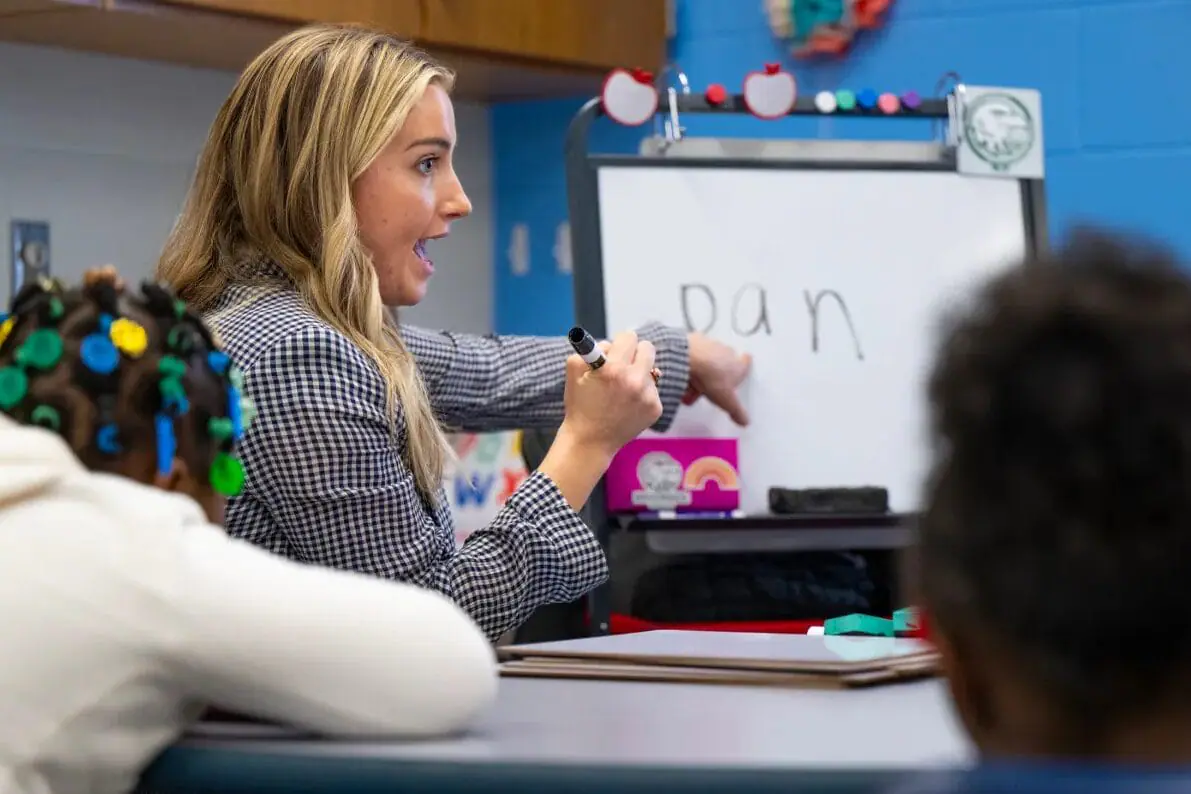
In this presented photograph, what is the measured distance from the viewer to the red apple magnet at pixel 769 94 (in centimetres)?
224

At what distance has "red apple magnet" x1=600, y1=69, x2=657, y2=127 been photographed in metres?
2.17

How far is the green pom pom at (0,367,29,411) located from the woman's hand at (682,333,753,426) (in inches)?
49.0

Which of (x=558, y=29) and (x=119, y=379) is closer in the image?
(x=119, y=379)

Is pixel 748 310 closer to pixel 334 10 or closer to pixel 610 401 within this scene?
pixel 610 401

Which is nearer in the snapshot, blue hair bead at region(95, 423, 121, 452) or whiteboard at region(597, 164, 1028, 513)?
blue hair bead at region(95, 423, 121, 452)

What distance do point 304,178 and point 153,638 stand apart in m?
0.79

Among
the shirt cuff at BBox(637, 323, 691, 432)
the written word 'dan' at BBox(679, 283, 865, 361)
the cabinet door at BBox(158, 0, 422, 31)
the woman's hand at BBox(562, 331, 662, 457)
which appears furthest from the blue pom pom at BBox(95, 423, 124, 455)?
the cabinet door at BBox(158, 0, 422, 31)

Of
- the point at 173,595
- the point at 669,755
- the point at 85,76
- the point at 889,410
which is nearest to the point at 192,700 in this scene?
the point at 173,595

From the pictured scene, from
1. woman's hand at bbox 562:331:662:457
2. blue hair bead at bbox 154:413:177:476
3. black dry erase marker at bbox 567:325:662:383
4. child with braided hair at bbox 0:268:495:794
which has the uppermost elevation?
black dry erase marker at bbox 567:325:662:383

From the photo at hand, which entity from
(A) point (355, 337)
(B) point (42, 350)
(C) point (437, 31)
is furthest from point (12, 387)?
(C) point (437, 31)

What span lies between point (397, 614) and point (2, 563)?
184 millimetres

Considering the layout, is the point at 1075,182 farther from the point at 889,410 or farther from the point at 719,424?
the point at 719,424

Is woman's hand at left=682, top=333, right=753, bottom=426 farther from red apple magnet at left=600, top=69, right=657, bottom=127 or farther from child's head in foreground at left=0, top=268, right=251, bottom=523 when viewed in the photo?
child's head in foreground at left=0, top=268, right=251, bottom=523

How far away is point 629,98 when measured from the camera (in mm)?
2180
